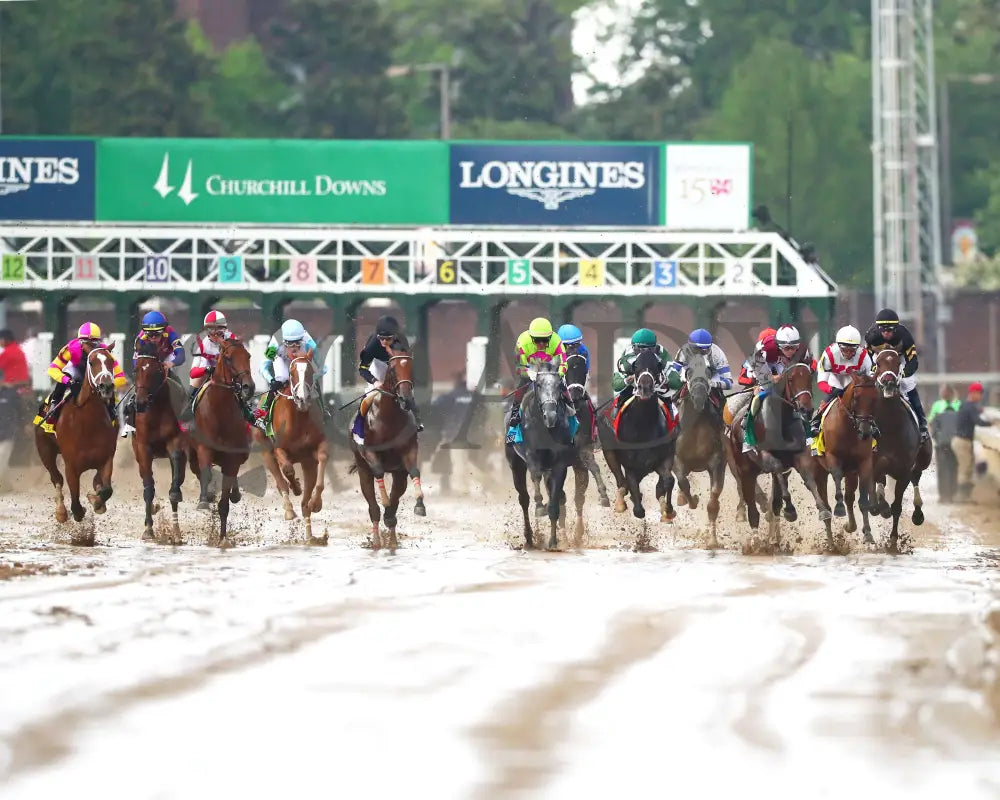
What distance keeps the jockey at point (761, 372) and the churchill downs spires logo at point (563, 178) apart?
62.4 feet

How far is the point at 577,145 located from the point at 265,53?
4197cm

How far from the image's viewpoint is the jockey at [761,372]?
1833 cm

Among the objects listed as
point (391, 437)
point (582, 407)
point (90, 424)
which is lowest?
point (391, 437)

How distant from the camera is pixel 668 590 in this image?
577 inches

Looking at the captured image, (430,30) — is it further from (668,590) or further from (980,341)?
(668,590)

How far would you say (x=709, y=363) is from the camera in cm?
1952

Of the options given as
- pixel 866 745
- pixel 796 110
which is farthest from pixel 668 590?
pixel 796 110

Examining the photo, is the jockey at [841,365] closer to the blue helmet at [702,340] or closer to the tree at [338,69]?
the blue helmet at [702,340]

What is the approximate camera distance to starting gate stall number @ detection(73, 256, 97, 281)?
3612 cm

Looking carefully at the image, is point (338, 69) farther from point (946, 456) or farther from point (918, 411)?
point (918, 411)

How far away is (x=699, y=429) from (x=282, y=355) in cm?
344

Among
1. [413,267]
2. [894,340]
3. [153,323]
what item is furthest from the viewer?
[413,267]

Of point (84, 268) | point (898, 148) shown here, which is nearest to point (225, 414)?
point (84, 268)

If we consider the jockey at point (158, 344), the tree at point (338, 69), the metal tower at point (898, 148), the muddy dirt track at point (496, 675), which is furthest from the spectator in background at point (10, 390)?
the tree at point (338, 69)
